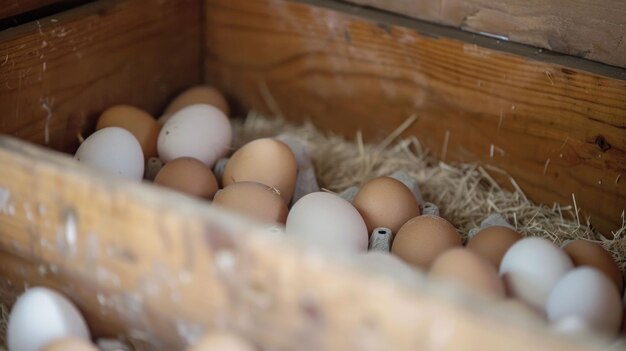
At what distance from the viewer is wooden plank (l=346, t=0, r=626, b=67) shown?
1767 millimetres

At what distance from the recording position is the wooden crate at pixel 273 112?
1.14 meters

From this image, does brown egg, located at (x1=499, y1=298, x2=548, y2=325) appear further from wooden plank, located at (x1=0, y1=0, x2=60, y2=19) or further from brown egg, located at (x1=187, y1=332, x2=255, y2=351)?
wooden plank, located at (x1=0, y1=0, x2=60, y2=19)

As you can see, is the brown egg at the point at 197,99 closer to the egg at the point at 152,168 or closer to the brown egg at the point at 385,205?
the egg at the point at 152,168

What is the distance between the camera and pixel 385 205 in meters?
→ 1.69

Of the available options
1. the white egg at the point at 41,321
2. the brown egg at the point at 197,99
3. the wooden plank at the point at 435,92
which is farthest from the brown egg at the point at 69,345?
the wooden plank at the point at 435,92

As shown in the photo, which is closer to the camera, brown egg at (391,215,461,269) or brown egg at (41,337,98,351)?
brown egg at (41,337,98,351)

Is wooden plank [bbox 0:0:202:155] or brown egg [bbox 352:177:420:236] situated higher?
wooden plank [bbox 0:0:202:155]

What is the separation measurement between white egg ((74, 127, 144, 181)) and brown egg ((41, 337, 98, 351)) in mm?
518

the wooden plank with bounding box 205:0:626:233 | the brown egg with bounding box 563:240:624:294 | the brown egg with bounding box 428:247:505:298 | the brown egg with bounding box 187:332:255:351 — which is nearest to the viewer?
the brown egg with bounding box 187:332:255:351

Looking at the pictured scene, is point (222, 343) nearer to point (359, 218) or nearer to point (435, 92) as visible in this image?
point (359, 218)

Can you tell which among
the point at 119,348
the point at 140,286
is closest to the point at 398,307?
the point at 140,286

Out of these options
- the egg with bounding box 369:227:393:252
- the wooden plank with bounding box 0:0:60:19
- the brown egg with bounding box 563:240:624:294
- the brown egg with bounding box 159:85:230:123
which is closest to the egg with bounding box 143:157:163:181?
the brown egg with bounding box 159:85:230:123

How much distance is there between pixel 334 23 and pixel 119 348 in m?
1.02

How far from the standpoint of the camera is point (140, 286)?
1.30 meters
